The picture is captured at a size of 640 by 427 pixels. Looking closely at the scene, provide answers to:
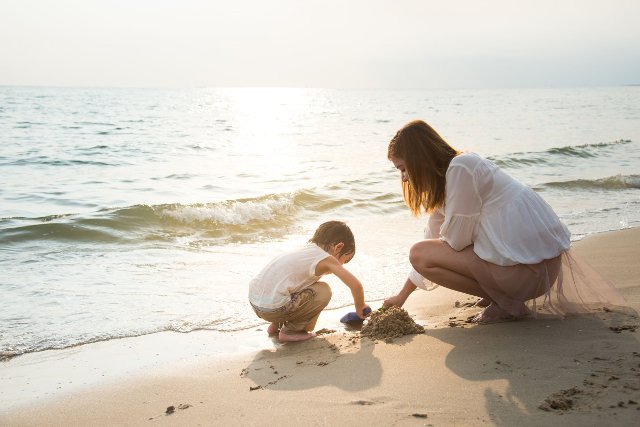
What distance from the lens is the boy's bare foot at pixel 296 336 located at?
13.7 ft

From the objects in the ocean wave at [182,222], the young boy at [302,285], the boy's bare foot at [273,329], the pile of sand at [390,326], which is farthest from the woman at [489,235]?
the ocean wave at [182,222]

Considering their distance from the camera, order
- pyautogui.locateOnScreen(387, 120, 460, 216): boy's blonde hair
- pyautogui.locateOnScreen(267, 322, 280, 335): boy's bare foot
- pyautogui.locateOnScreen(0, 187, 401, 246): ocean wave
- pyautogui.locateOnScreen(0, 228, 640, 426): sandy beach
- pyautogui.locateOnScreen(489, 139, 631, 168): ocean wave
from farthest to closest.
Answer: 1. pyautogui.locateOnScreen(489, 139, 631, 168): ocean wave
2. pyautogui.locateOnScreen(0, 187, 401, 246): ocean wave
3. pyautogui.locateOnScreen(267, 322, 280, 335): boy's bare foot
4. pyautogui.locateOnScreen(387, 120, 460, 216): boy's blonde hair
5. pyautogui.locateOnScreen(0, 228, 640, 426): sandy beach

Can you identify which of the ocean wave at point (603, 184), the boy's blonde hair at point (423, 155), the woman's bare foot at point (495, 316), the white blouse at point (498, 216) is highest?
the boy's blonde hair at point (423, 155)

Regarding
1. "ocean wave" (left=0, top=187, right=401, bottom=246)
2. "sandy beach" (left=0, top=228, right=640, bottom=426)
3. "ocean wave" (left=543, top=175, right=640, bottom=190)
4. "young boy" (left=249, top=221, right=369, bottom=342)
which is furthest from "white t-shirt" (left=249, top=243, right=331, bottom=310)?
"ocean wave" (left=543, top=175, right=640, bottom=190)

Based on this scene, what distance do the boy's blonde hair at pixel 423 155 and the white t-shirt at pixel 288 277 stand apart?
2.81ft

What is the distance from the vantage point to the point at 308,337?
4.18 metres

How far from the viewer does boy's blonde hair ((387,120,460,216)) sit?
363cm

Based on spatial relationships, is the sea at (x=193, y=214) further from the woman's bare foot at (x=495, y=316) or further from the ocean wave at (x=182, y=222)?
the woman's bare foot at (x=495, y=316)

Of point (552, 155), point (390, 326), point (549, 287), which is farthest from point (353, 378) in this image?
point (552, 155)

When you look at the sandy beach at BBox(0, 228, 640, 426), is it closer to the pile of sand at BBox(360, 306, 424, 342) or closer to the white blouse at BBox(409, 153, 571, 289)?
the pile of sand at BBox(360, 306, 424, 342)

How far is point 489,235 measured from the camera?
3650 mm

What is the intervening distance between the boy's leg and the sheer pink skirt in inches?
42.3

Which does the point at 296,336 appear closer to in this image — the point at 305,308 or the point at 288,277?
the point at 305,308

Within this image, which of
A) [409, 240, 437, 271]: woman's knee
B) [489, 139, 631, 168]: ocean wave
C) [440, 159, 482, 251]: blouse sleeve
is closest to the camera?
[440, 159, 482, 251]: blouse sleeve
